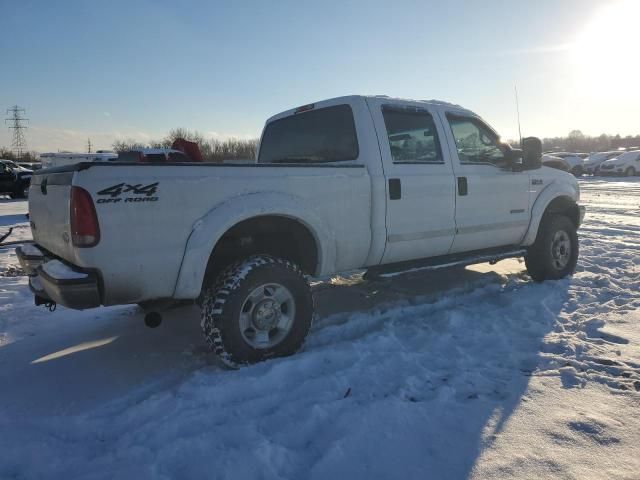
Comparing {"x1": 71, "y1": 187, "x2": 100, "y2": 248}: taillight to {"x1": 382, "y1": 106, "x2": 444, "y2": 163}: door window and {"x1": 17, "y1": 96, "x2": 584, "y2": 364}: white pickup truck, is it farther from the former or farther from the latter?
{"x1": 382, "y1": 106, "x2": 444, "y2": 163}: door window

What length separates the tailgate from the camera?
2828mm

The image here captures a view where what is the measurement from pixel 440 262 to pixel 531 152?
1688mm

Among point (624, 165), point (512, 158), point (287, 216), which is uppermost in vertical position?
point (624, 165)

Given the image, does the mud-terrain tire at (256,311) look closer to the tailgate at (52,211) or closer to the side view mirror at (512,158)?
the tailgate at (52,211)

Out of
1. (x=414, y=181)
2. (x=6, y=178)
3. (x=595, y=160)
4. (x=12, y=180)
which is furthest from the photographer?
A: (x=595, y=160)

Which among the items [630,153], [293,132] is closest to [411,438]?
[293,132]

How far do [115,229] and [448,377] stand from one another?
2321 millimetres

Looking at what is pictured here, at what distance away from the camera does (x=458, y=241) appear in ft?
15.2

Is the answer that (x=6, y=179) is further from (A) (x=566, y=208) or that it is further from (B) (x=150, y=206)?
(A) (x=566, y=208)

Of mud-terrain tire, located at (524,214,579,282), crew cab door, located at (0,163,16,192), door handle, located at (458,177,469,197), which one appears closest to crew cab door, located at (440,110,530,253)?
door handle, located at (458,177,469,197)

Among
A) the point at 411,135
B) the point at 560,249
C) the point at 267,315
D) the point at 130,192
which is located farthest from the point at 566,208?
the point at 130,192

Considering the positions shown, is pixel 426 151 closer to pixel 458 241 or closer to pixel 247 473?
pixel 458 241

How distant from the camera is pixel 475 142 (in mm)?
4883

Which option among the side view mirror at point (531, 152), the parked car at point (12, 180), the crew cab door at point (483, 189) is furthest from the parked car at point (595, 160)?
the parked car at point (12, 180)
